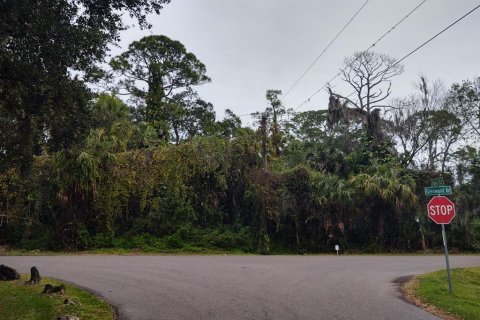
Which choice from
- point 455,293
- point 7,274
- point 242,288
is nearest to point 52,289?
point 7,274

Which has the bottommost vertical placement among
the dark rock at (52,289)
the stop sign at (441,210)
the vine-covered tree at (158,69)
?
the dark rock at (52,289)

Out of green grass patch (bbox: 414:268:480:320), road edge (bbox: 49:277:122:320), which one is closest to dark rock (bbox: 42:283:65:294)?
road edge (bbox: 49:277:122:320)

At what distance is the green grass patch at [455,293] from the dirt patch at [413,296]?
86 millimetres

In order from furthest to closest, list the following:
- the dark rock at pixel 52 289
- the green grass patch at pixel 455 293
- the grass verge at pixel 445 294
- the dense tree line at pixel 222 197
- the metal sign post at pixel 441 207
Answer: the dense tree line at pixel 222 197, the metal sign post at pixel 441 207, the dark rock at pixel 52 289, the green grass patch at pixel 455 293, the grass verge at pixel 445 294

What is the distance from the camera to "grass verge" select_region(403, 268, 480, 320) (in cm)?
970

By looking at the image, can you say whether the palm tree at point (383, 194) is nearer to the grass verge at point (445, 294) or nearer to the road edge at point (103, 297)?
the grass verge at point (445, 294)

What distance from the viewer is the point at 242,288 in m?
11.7

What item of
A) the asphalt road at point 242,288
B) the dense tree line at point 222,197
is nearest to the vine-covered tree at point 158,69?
the dense tree line at point 222,197

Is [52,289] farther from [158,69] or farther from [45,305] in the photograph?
[158,69]

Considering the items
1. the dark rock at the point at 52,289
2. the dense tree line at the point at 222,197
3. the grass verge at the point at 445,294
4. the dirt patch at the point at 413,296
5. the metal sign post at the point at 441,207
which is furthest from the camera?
the dense tree line at the point at 222,197

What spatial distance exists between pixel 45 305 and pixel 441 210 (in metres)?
10.1

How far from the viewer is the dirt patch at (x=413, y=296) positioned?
9.47m

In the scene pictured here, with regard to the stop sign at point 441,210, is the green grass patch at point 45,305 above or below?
below

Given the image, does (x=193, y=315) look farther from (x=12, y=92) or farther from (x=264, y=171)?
(x=264, y=171)
